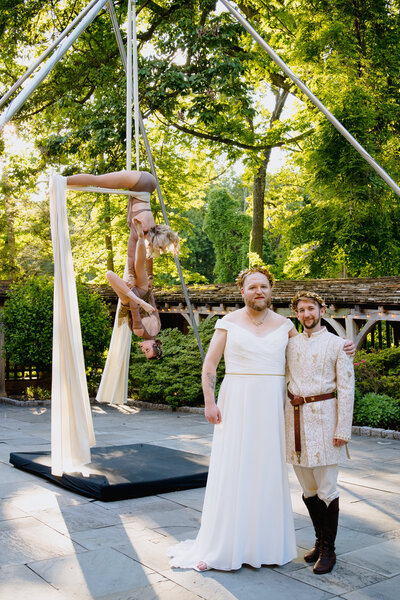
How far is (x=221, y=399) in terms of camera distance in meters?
4.02

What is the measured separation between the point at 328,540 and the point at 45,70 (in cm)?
402

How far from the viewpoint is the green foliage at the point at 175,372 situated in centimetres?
1263

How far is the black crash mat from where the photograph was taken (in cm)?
560

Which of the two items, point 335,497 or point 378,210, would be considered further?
point 378,210

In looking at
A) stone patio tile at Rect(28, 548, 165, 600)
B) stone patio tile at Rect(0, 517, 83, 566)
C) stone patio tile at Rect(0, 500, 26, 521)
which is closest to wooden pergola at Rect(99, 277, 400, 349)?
stone patio tile at Rect(0, 500, 26, 521)

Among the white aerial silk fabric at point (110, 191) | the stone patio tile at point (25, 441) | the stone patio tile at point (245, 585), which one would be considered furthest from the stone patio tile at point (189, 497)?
the stone patio tile at point (25, 441)

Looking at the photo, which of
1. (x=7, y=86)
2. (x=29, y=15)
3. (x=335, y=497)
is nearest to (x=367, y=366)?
(x=335, y=497)

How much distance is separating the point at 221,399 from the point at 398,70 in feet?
41.5

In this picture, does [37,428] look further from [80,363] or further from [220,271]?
[220,271]

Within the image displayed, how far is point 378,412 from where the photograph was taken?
9.57 m

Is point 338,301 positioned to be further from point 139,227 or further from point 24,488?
point 24,488

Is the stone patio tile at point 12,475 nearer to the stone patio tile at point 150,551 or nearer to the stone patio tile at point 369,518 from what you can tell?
the stone patio tile at point 150,551

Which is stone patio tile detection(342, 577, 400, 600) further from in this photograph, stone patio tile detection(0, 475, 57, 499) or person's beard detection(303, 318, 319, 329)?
stone patio tile detection(0, 475, 57, 499)

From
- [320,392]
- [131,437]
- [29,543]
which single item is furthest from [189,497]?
[131,437]
